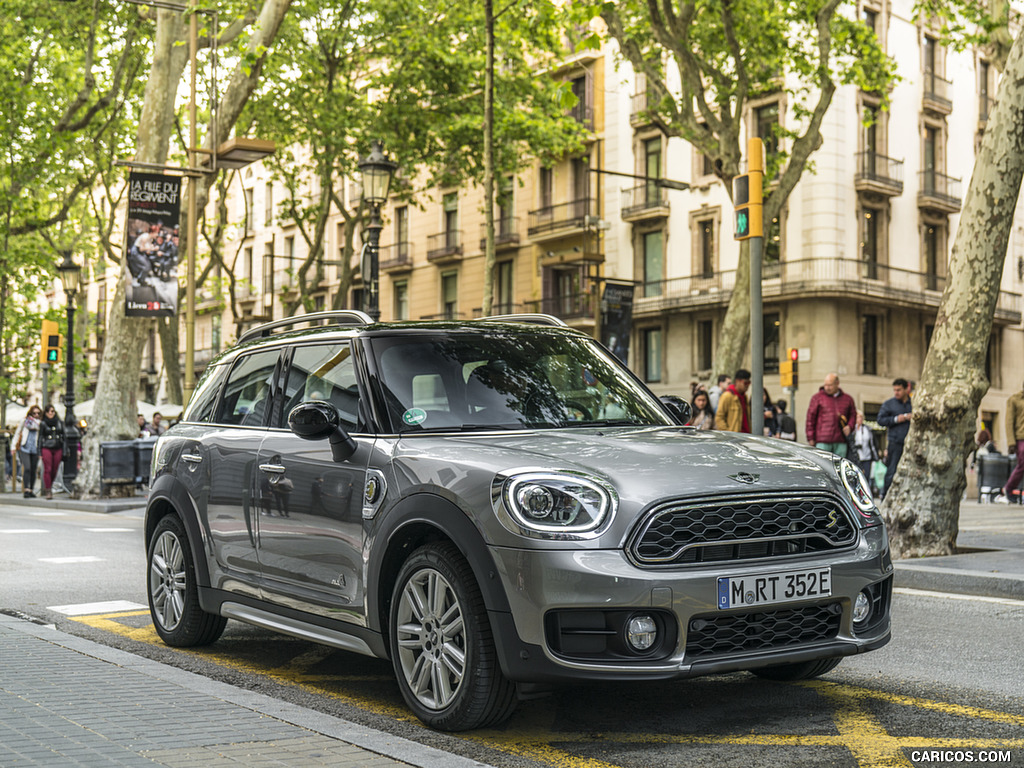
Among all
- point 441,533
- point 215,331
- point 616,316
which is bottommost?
point 441,533

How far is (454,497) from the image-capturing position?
15.8ft

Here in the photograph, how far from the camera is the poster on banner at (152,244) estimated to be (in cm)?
2233

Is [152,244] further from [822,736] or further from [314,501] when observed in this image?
[822,736]

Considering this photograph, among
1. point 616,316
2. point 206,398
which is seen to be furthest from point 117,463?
point 206,398

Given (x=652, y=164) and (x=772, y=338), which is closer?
(x=772, y=338)

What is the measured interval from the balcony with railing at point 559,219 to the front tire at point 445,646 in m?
39.6

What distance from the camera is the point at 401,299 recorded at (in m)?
55.8

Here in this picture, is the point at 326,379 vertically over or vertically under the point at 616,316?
under

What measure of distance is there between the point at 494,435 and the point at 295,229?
5867 centimetres

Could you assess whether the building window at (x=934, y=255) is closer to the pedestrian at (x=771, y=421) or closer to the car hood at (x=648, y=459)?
the pedestrian at (x=771, y=421)

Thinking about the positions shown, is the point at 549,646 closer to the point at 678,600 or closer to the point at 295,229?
the point at 678,600

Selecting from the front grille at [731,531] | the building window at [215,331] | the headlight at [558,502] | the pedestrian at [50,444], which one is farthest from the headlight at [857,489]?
the building window at [215,331]

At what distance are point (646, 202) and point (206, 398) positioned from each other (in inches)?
1484

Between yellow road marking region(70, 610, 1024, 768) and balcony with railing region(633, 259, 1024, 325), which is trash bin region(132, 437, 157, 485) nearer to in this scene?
yellow road marking region(70, 610, 1024, 768)
